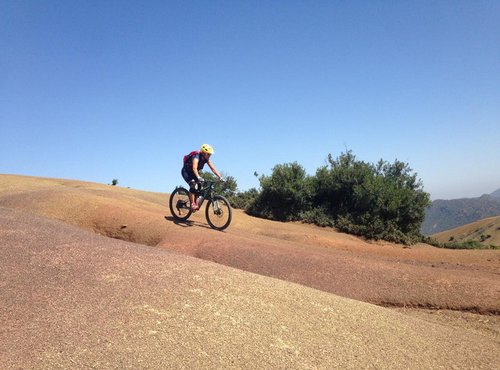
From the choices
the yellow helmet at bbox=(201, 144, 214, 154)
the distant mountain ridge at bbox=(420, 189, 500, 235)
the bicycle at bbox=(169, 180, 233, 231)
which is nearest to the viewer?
the yellow helmet at bbox=(201, 144, 214, 154)

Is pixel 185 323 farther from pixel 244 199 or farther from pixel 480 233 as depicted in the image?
pixel 480 233

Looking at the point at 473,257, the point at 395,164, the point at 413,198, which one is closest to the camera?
the point at 473,257

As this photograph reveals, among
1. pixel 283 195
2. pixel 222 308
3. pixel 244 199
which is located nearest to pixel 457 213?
pixel 244 199

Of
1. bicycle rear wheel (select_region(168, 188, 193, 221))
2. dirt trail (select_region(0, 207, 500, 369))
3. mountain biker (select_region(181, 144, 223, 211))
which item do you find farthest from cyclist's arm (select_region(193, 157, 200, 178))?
dirt trail (select_region(0, 207, 500, 369))

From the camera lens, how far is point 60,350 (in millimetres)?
3961

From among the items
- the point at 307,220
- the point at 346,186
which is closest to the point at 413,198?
the point at 346,186

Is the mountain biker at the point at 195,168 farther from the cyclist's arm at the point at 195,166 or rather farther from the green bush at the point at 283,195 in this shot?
the green bush at the point at 283,195

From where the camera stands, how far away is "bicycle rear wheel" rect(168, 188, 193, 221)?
11.9m

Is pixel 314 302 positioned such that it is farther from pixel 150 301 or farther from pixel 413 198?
pixel 413 198

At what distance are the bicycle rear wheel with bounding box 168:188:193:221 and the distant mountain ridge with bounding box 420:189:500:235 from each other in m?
139

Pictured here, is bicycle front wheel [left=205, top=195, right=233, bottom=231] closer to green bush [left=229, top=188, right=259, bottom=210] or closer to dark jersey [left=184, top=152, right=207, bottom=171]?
dark jersey [left=184, top=152, right=207, bottom=171]

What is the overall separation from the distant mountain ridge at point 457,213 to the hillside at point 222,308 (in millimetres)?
141470

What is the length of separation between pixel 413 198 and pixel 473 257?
811 cm

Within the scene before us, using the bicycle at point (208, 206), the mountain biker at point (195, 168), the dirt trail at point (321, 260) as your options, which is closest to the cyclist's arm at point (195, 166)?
the mountain biker at point (195, 168)
